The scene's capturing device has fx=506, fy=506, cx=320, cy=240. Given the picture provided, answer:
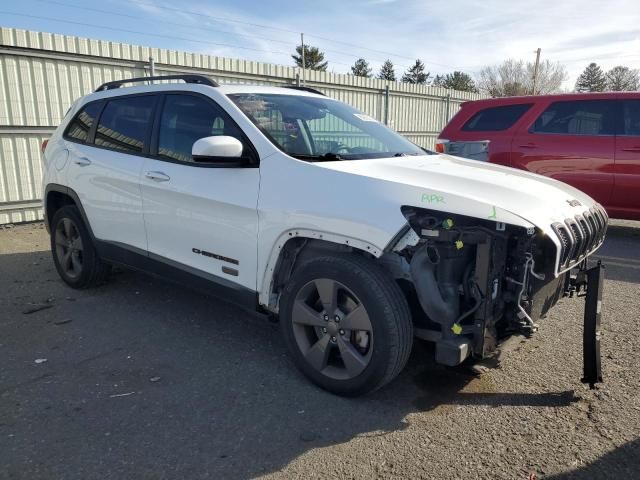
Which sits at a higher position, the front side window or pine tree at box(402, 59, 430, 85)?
pine tree at box(402, 59, 430, 85)

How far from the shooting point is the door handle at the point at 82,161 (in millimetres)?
4579

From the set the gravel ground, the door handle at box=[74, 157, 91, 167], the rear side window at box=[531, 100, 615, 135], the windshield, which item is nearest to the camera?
the gravel ground

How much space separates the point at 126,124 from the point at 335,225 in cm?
249

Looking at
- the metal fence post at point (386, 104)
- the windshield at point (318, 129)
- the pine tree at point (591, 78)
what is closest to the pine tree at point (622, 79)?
the pine tree at point (591, 78)

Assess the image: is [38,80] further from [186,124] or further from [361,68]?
[361,68]

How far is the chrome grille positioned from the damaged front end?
50 millimetres

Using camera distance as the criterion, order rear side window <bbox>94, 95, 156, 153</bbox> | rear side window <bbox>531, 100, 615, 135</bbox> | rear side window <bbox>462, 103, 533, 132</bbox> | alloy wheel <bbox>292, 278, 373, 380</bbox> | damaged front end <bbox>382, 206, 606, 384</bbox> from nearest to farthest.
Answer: damaged front end <bbox>382, 206, 606, 384</bbox> → alloy wheel <bbox>292, 278, 373, 380</bbox> → rear side window <bbox>94, 95, 156, 153</bbox> → rear side window <bbox>531, 100, 615, 135</bbox> → rear side window <bbox>462, 103, 533, 132</bbox>

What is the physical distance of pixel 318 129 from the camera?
12.3 feet

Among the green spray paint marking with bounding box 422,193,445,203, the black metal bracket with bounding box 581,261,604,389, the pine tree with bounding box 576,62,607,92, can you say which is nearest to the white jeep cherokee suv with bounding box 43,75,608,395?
the green spray paint marking with bounding box 422,193,445,203

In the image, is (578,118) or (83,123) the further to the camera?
(578,118)

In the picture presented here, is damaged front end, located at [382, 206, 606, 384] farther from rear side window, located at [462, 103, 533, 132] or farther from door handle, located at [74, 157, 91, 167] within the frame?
rear side window, located at [462, 103, 533, 132]

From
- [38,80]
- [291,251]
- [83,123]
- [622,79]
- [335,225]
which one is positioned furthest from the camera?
[622,79]

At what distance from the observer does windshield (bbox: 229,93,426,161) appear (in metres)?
3.38

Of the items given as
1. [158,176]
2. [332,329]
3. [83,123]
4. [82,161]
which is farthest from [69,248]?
[332,329]
